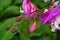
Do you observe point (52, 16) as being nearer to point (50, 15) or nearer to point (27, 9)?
point (50, 15)

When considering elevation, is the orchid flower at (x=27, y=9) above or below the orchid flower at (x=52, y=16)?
above

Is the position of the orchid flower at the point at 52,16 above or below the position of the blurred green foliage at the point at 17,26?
below

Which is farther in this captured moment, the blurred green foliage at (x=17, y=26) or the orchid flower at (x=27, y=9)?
the blurred green foliage at (x=17, y=26)

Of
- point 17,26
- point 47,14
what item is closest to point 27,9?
point 47,14

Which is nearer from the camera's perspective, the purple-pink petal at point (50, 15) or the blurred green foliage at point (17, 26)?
the purple-pink petal at point (50, 15)

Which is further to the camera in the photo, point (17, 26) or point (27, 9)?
point (17, 26)

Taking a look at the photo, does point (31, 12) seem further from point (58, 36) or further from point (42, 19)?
point (58, 36)

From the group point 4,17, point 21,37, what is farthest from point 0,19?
point 21,37

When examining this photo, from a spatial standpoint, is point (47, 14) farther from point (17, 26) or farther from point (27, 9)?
point (17, 26)
